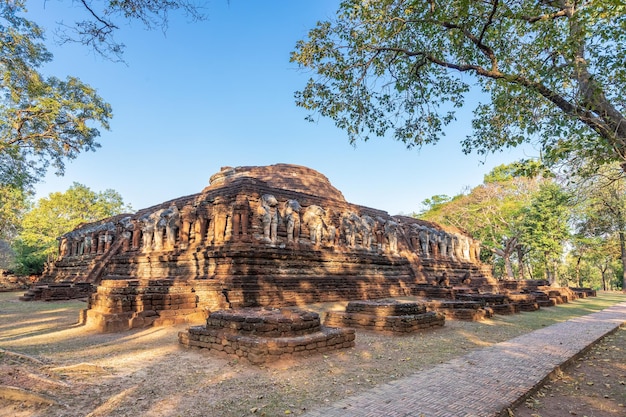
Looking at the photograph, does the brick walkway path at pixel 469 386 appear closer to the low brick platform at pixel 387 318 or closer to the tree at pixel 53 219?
the low brick platform at pixel 387 318

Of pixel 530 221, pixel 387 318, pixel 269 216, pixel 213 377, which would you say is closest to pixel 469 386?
pixel 213 377

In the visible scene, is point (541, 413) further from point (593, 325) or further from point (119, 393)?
point (593, 325)

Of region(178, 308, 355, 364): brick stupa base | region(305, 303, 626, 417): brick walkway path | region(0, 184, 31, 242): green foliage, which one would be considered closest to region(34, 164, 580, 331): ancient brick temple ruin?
region(178, 308, 355, 364): brick stupa base

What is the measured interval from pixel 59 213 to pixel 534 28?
1619 inches

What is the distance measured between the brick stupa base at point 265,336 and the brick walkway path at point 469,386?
1836 millimetres

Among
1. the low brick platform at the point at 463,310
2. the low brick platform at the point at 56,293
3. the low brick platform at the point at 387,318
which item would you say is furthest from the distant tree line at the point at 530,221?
the low brick platform at the point at 56,293

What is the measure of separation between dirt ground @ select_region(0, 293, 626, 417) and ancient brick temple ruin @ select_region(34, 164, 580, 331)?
222cm

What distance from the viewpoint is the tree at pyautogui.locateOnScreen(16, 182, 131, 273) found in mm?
32562

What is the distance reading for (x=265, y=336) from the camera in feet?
20.7

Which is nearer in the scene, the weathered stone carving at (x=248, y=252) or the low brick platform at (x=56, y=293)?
the weathered stone carving at (x=248, y=252)

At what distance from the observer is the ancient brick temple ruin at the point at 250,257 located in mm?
10633

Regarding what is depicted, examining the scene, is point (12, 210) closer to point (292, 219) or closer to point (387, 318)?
point (292, 219)

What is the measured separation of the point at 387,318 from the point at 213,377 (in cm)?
473

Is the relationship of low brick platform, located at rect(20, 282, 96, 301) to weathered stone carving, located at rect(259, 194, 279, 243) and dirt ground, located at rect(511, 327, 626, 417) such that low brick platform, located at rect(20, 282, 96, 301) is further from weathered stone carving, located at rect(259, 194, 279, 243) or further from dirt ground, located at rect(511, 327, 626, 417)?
dirt ground, located at rect(511, 327, 626, 417)
